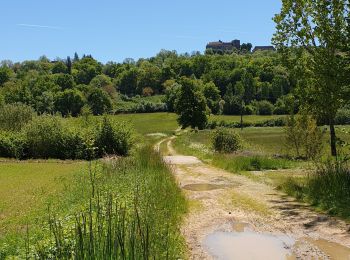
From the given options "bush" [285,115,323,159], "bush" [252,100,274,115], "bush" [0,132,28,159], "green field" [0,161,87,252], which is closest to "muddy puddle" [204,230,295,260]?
"green field" [0,161,87,252]

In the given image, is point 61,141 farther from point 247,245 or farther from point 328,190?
point 247,245

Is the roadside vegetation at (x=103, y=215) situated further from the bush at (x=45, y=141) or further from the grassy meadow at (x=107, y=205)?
the bush at (x=45, y=141)

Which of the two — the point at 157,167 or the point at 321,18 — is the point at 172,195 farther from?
the point at 321,18

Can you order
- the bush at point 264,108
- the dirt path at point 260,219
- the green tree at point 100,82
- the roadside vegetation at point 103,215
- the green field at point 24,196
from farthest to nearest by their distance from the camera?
the green tree at point 100,82, the bush at point 264,108, the green field at point 24,196, the dirt path at point 260,219, the roadside vegetation at point 103,215

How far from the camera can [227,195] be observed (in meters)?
16.6

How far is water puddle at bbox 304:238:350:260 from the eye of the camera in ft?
31.1

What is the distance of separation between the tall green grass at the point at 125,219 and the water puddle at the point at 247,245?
0.92 m

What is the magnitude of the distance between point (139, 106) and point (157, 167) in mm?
112536

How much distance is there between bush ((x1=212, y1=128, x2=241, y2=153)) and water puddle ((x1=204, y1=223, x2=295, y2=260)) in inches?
994

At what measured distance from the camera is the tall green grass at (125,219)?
5512 millimetres

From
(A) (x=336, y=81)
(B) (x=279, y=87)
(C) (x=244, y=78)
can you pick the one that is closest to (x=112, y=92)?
(C) (x=244, y=78)

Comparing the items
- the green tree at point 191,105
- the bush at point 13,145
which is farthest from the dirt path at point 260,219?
the green tree at point 191,105

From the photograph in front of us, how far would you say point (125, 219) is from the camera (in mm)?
7043

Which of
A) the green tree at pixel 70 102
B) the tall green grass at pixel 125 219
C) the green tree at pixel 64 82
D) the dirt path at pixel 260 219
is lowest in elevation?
the dirt path at pixel 260 219
